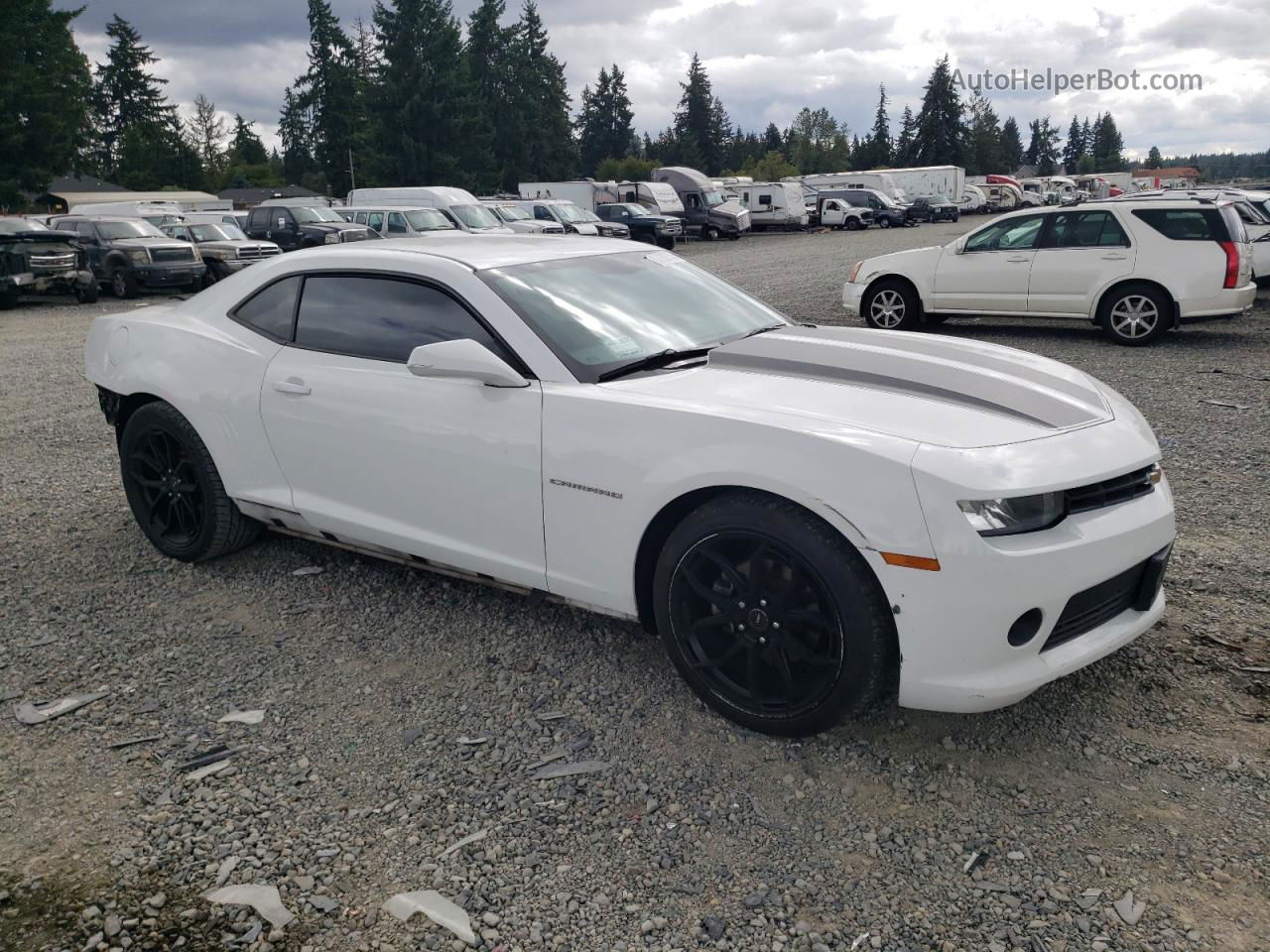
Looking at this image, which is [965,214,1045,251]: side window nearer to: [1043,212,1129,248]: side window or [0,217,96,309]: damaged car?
[1043,212,1129,248]: side window

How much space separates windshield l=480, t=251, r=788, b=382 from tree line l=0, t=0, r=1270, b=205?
43.8 m

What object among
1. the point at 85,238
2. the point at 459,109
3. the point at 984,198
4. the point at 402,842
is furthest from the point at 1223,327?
the point at 459,109

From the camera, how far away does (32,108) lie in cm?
3922

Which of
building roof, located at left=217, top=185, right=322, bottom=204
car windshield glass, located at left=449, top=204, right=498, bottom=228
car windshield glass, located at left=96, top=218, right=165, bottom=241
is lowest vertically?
car windshield glass, located at left=96, top=218, right=165, bottom=241

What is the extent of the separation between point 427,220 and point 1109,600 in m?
22.3

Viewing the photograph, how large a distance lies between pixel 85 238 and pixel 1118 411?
21700 mm

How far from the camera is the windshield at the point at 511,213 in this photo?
27047 millimetres

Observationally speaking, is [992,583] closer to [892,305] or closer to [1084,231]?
[1084,231]

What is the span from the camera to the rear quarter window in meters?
10.1

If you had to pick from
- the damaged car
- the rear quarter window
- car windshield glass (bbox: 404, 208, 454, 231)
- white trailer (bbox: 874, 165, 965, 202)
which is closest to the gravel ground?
the rear quarter window

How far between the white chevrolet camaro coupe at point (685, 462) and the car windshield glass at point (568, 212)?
25.7 m

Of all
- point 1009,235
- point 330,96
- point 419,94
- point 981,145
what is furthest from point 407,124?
point 981,145

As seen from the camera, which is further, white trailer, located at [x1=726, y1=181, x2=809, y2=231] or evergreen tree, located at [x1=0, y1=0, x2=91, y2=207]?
white trailer, located at [x1=726, y1=181, x2=809, y2=231]

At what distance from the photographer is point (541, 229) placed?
2547 centimetres
